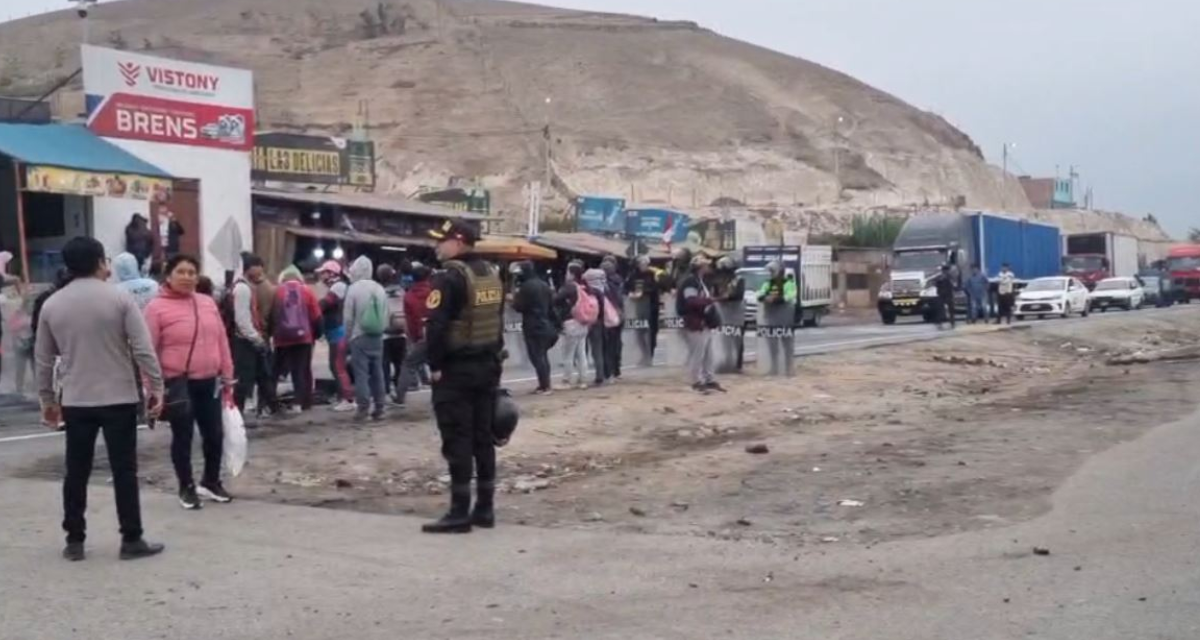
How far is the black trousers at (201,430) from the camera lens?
10672mm

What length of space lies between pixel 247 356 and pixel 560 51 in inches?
5179

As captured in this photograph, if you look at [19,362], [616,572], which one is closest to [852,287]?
[19,362]

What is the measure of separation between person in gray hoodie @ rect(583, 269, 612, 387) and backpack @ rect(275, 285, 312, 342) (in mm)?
5389

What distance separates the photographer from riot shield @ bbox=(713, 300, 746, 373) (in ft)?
74.4

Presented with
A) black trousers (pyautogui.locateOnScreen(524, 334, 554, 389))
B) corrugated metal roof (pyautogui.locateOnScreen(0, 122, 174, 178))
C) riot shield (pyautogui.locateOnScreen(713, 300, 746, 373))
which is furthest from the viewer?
corrugated metal roof (pyautogui.locateOnScreen(0, 122, 174, 178))

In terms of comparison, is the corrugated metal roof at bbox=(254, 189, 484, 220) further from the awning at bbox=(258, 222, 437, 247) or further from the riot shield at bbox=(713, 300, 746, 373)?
the riot shield at bbox=(713, 300, 746, 373)

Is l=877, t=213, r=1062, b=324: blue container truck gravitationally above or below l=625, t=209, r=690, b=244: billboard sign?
below

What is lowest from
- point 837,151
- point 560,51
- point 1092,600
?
point 1092,600

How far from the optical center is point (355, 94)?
129 meters

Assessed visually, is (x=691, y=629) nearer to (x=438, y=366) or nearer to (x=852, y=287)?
(x=438, y=366)

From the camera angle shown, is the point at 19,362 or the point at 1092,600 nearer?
the point at 1092,600

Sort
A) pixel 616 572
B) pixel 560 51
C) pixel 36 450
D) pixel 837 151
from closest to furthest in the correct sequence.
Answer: pixel 616 572
pixel 36 450
pixel 837 151
pixel 560 51

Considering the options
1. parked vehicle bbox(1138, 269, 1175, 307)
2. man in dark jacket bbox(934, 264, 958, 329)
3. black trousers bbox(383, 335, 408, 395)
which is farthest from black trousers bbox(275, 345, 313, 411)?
parked vehicle bbox(1138, 269, 1175, 307)

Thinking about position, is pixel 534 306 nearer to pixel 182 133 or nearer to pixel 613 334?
pixel 613 334
